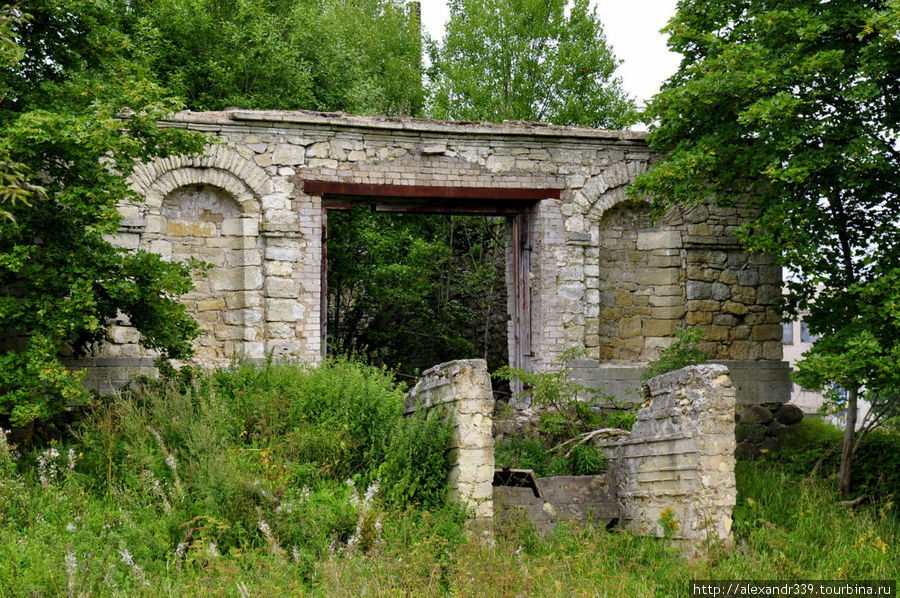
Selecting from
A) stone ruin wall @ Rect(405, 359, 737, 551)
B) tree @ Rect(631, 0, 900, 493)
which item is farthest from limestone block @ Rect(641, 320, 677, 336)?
stone ruin wall @ Rect(405, 359, 737, 551)

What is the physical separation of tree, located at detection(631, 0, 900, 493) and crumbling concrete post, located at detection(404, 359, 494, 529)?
12.9ft

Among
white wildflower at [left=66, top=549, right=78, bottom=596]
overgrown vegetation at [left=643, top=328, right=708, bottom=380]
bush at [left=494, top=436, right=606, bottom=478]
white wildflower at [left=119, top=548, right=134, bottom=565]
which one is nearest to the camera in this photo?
white wildflower at [left=66, top=549, right=78, bottom=596]

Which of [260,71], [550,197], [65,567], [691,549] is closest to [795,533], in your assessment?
[691,549]

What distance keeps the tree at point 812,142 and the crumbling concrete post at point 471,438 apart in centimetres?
394

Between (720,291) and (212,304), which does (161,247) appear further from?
(720,291)

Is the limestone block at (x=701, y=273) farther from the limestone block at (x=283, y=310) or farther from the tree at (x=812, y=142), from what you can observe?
the limestone block at (x=283, y=310)

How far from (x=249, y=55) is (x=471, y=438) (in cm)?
1186

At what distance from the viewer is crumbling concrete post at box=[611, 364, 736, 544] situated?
7.29 meters

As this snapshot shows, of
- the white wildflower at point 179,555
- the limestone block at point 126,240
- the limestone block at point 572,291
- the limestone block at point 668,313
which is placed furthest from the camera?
the limestone block at point 668,313

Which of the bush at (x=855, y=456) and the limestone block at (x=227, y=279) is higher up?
the limestone block at (x=227, y=279)

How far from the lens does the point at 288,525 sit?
6.81 metres

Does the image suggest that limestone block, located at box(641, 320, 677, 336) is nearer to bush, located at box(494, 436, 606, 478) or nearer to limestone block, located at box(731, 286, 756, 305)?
limestone block, located at box(731, 286, 756, 305)

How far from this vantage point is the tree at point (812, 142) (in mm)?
9289

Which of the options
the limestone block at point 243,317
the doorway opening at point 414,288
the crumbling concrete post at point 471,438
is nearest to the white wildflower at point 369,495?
the crumbling concrete post at point 471,438
